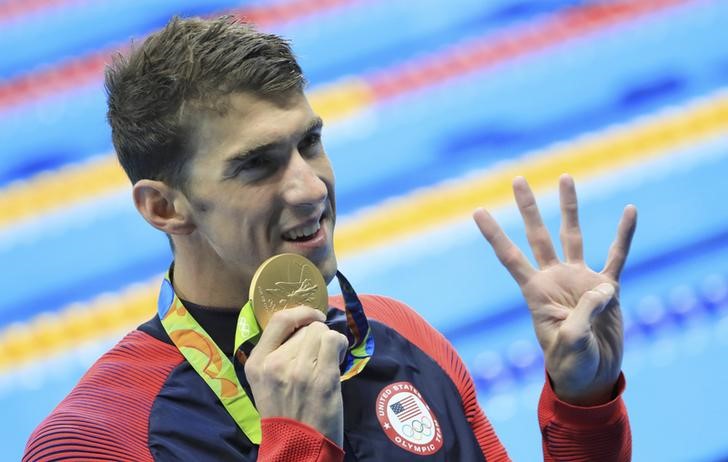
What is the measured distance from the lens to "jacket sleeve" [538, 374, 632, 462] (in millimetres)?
1636

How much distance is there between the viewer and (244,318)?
1444 millimetres

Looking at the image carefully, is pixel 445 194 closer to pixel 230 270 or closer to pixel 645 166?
pixel 645 166

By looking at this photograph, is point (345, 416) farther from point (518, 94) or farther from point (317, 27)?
point (317, 27)

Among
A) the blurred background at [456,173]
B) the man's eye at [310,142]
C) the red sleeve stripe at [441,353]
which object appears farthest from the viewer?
the blurred background at [456,173]

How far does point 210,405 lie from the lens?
1.50m

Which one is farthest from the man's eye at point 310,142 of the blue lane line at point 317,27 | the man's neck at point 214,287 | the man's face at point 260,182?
the blue lane line at point 317,27

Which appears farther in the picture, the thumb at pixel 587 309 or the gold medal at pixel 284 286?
the thumb at pixel 587 309

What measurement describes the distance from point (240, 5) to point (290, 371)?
12.7 feet

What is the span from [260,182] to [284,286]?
6.3 inches

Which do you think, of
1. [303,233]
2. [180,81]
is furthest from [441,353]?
[180,81]

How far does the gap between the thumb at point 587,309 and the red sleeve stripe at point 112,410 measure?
0.59 meters

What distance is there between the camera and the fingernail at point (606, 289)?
1.63 meters

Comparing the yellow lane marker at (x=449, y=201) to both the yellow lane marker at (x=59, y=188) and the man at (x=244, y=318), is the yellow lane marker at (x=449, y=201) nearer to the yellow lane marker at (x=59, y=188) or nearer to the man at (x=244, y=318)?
the yellow lane marker at (x=59, y=188)

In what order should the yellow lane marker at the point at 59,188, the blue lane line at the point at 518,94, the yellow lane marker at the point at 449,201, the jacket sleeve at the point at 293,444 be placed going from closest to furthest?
the jacket sleeve at the point at 293,444, the yellow lane marker at the point at 449,201, the yellow lane marker at the point at 59,188, the blue lane line at the point at 518,94
